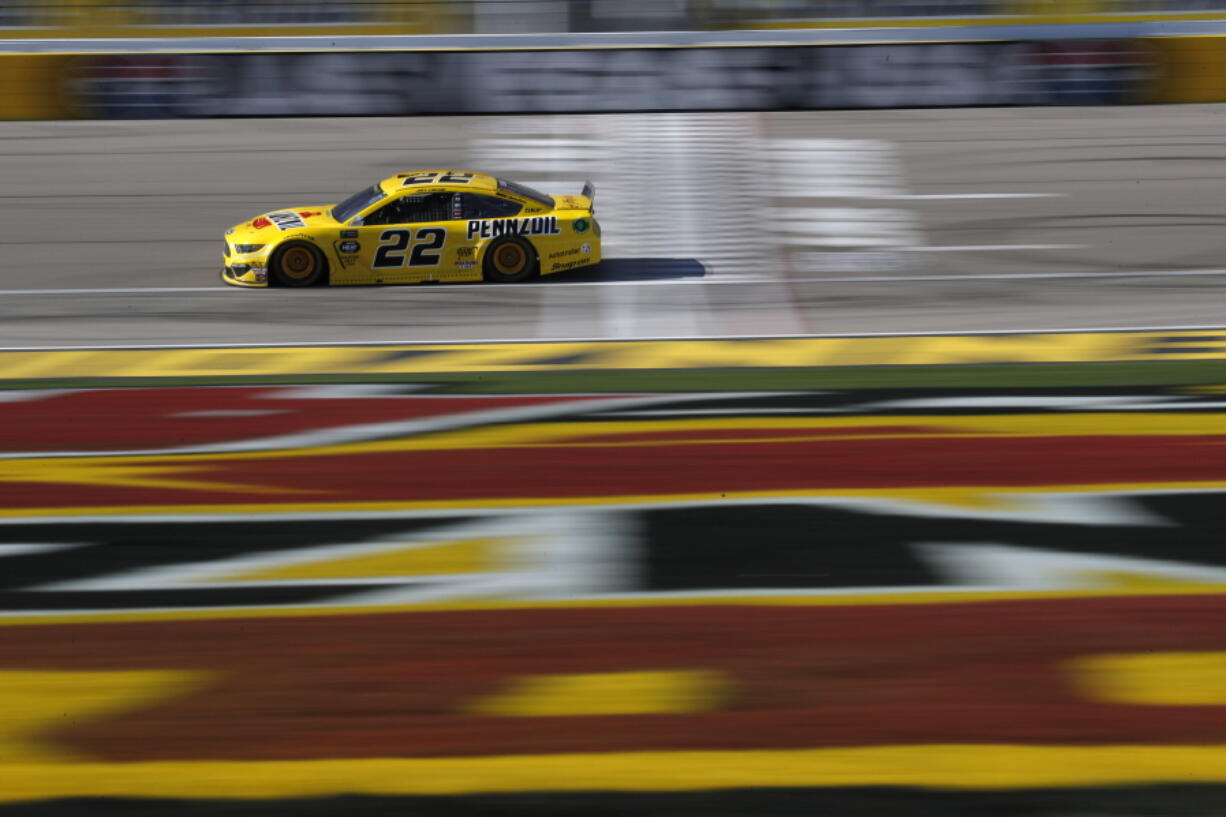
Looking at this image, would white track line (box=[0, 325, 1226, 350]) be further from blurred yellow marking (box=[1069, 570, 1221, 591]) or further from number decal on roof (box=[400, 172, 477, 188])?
blurred yellow marking (box=[1069, 570, 1221, 591])

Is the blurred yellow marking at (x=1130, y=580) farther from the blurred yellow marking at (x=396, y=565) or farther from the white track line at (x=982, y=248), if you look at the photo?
the white track line at (x=982, y=248)

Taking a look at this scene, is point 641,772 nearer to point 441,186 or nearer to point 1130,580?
point 1130,580

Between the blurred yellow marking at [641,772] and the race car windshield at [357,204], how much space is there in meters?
8.53

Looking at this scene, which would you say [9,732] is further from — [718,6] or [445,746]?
[718,6]

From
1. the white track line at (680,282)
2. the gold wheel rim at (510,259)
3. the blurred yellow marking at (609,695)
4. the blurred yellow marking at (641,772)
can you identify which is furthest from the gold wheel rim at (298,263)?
the blurred yellow marking at (641,772)

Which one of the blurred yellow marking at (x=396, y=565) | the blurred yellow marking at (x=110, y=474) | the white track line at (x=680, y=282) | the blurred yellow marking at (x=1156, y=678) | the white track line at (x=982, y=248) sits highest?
the white track line at (x=982, y=248)

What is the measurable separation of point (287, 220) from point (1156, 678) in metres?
9.77

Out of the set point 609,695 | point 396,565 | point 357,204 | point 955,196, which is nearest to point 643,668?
point 609,695

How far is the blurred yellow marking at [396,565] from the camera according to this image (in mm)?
6527

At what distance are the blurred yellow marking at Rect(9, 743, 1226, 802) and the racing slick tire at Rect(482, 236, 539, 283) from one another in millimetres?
8533

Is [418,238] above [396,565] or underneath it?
above

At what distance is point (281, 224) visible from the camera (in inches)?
514

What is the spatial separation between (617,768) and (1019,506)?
3325 mm

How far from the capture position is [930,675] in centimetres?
548
